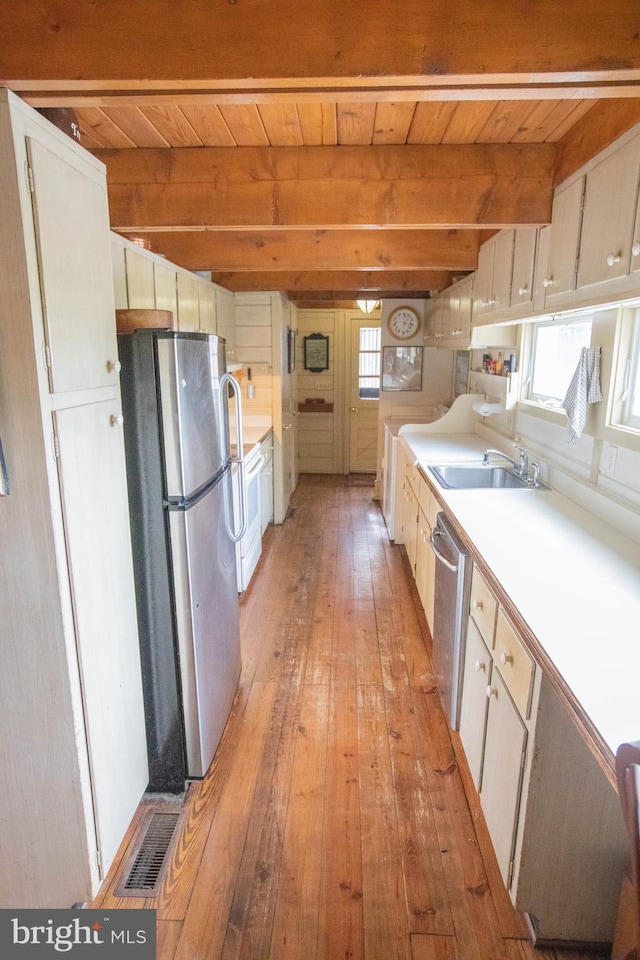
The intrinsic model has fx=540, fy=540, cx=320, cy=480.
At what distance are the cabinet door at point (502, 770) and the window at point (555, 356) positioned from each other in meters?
1.66

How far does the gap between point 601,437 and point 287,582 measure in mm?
2336

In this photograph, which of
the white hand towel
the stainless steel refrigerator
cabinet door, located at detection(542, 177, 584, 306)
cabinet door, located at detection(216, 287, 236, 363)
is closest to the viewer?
the stainless steel refrigerator

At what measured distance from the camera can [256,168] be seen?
221cm

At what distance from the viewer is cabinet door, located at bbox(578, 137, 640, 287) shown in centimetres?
151

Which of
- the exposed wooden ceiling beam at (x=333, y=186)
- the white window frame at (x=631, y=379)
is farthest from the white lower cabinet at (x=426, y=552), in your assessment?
the exposed wooden ceiling beam at (x=333, y=186)

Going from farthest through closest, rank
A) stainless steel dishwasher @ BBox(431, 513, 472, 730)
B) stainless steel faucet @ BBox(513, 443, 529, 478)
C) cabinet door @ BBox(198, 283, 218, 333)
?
cabinet door @ BBox(198, 283, 218, 333) < stainless steel faucet @ BBox(513, 443, 529, 478) < stainless steel dishwasher @ BBox(431, 513, 472, 730)

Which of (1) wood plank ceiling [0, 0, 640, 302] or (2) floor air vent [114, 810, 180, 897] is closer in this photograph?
(1) wood plank ceiling [0, 0, 640, 302]

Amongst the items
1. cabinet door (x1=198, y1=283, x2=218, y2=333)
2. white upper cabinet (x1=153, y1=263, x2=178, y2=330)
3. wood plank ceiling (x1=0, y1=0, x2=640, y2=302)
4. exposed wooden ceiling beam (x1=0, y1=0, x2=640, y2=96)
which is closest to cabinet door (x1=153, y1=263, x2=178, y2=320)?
white upper cabinet (x1=153, y1=263, x2=178, y2=330)

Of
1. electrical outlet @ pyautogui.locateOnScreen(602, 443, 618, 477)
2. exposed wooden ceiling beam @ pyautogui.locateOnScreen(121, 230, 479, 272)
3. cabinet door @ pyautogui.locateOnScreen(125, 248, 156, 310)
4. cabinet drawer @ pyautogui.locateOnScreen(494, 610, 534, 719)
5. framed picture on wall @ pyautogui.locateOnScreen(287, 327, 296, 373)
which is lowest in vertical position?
cabinet drawer @ pyautogui.locateOnScreen(494, 610, 534, 719)

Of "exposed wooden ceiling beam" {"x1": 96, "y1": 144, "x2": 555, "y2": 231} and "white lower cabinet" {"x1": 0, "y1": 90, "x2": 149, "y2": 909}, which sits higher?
"exposed wooden ceiling beam" {"x1": 96, "y1": 144, "x2": 555, "y2": 231}

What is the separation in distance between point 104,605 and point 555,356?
97.5 inches

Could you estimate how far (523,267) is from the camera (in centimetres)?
245

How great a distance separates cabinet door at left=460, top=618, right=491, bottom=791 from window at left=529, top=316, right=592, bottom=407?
1437 mm

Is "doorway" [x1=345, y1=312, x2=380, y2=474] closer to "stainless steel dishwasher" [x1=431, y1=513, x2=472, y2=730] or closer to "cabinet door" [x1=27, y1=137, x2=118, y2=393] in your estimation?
"stainless steel dishwasher" [x1=431, y1=513, x2=472, y2=730]
